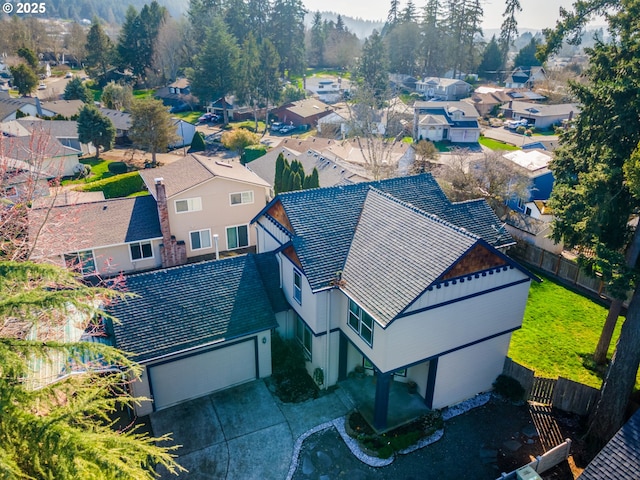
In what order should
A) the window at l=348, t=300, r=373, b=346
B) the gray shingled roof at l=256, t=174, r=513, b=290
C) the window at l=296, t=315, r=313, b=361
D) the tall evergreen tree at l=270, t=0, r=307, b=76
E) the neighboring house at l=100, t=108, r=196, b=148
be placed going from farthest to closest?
1. the tall evergreen tree at l=270, t=0, r=307, b=76
2. the neighboring house at l=100, t=108, r=196, b=148
3. the window at l=296, t=315, r=313, b=361
4. the gray shingled roof at l=256, t=174, r=513, b=290
5. the window at l=348, t=300, r=373, b=346

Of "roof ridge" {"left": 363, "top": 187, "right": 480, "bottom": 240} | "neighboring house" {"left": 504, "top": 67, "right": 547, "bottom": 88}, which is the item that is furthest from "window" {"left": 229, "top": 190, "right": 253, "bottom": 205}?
"neighboring house" {"left": 504, "top": 67, "right": 547, "bottom": 88}

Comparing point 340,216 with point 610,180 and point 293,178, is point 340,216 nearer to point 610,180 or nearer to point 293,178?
point 610,180

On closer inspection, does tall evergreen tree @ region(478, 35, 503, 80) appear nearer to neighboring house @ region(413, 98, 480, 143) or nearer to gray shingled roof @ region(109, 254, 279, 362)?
neighboring house @ region(413, 98, 480, 143)

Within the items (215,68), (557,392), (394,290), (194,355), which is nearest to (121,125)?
(215,68)

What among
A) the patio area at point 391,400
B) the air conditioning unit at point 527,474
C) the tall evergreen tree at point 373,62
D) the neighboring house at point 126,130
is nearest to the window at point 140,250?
the patio area at point 391,400

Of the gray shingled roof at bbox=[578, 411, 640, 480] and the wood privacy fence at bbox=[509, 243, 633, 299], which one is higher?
the gray shingled roof at bbox=[578, 411, 640, 480]

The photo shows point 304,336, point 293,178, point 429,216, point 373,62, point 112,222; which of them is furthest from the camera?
point 373,62
